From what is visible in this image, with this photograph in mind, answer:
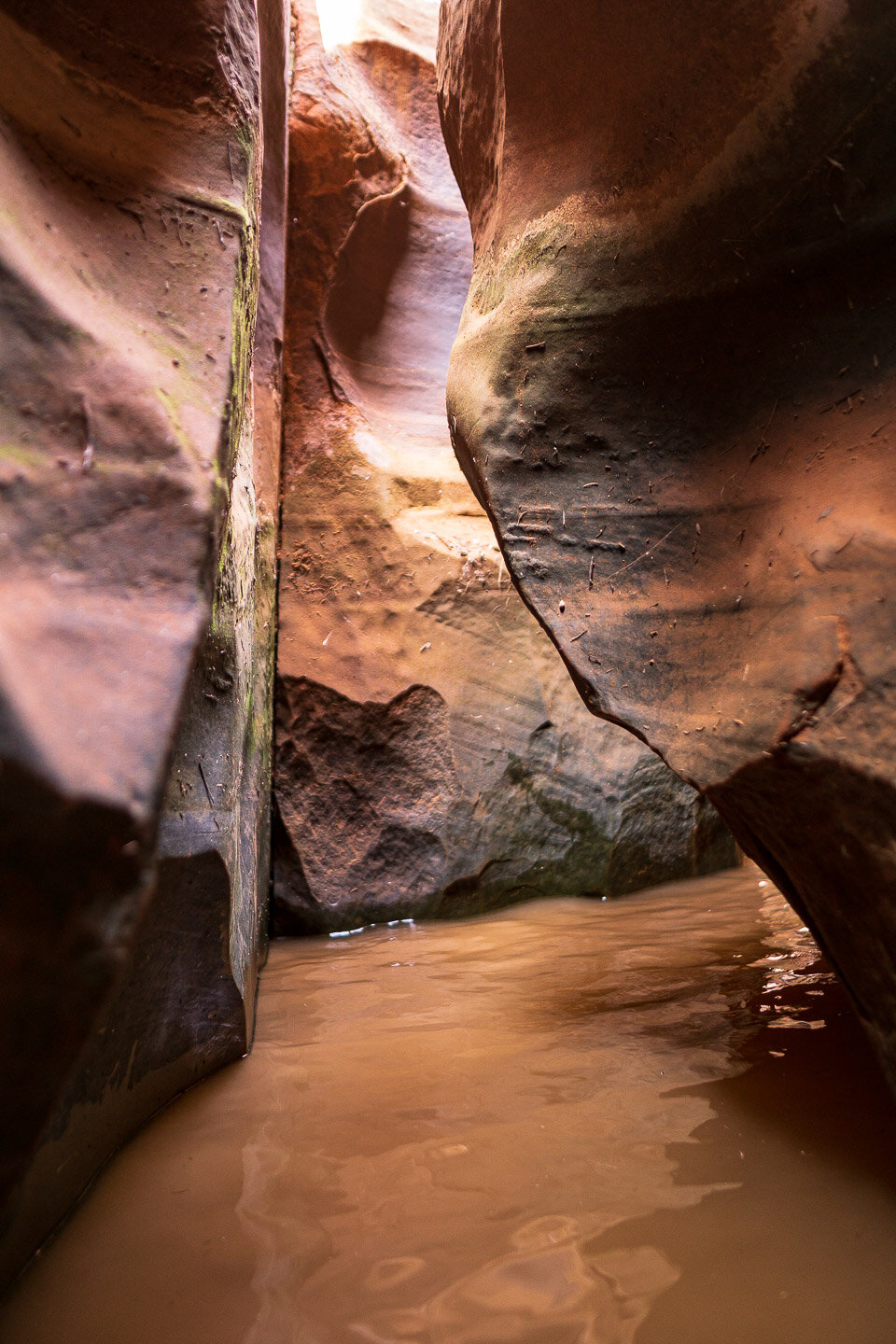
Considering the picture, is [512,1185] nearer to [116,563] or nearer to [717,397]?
[116,563]

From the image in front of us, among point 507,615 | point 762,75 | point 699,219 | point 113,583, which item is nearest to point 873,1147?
point 113,583

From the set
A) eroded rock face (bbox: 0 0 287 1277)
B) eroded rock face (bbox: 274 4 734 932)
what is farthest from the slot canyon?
eroded rock face (bbox: 274 4 734 932)

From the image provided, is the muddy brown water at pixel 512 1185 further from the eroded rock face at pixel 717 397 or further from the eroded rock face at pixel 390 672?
the eroded rock face at pixel 390 672

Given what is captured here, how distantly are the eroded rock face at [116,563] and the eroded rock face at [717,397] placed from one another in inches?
27.7

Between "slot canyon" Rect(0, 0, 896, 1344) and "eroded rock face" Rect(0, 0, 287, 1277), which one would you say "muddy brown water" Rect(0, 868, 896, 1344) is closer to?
"slot canyon" Rect(0, 0, 896, 1344)

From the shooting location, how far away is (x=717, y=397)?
184 centimetres

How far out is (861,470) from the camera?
1553mm

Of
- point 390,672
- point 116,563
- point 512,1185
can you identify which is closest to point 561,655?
point 512,1185

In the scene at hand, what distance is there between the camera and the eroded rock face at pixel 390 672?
349 centimetres

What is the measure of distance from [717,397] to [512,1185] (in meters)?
1.55

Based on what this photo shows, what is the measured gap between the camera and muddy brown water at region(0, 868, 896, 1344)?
119 cm

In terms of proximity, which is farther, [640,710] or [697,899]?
[697,899]

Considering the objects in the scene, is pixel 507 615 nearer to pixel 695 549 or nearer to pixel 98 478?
pixel 695 549

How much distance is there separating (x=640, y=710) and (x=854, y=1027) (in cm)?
91
